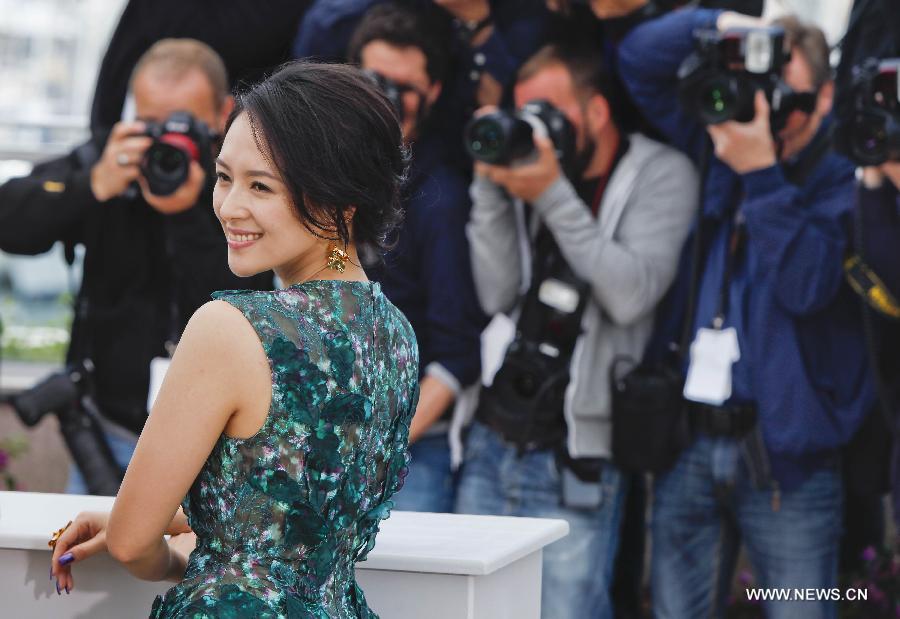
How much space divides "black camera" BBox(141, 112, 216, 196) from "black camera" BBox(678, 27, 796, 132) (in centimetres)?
121

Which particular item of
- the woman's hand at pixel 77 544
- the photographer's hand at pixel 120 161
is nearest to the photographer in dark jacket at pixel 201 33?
the photographer's hand at pixel 120 161

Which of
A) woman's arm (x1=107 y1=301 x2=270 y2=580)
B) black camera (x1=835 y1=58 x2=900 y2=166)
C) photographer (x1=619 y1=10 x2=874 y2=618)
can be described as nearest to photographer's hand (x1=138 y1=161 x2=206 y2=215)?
photographer (x1=619 y1=10 x2=874 y2=618)

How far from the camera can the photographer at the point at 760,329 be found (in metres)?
3.26

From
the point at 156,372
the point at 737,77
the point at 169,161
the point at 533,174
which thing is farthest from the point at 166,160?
the point at 737,77

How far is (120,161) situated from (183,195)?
7.8 inches

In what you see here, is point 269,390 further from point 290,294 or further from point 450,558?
point 450,558

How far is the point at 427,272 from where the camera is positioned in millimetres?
3562

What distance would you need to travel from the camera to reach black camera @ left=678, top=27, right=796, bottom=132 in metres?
3.25

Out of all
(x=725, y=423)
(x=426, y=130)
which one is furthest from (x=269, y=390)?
(x=426, y=130)

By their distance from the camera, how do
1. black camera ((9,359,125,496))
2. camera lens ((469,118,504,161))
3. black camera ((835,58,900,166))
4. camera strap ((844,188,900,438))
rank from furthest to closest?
black camera ((9,359,125,496)) → camera lens ((469,118,504,161)) → camera strap ((844,188,900,438)) → black camera ((835,58,900,166))

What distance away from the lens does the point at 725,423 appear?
3312 mm

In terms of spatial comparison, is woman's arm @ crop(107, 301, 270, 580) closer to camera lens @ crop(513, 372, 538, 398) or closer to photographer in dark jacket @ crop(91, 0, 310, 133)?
camera lens @ crop(513, 372, 538, 398)

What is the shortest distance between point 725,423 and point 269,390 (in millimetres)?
1872

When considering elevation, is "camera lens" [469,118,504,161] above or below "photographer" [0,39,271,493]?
above
